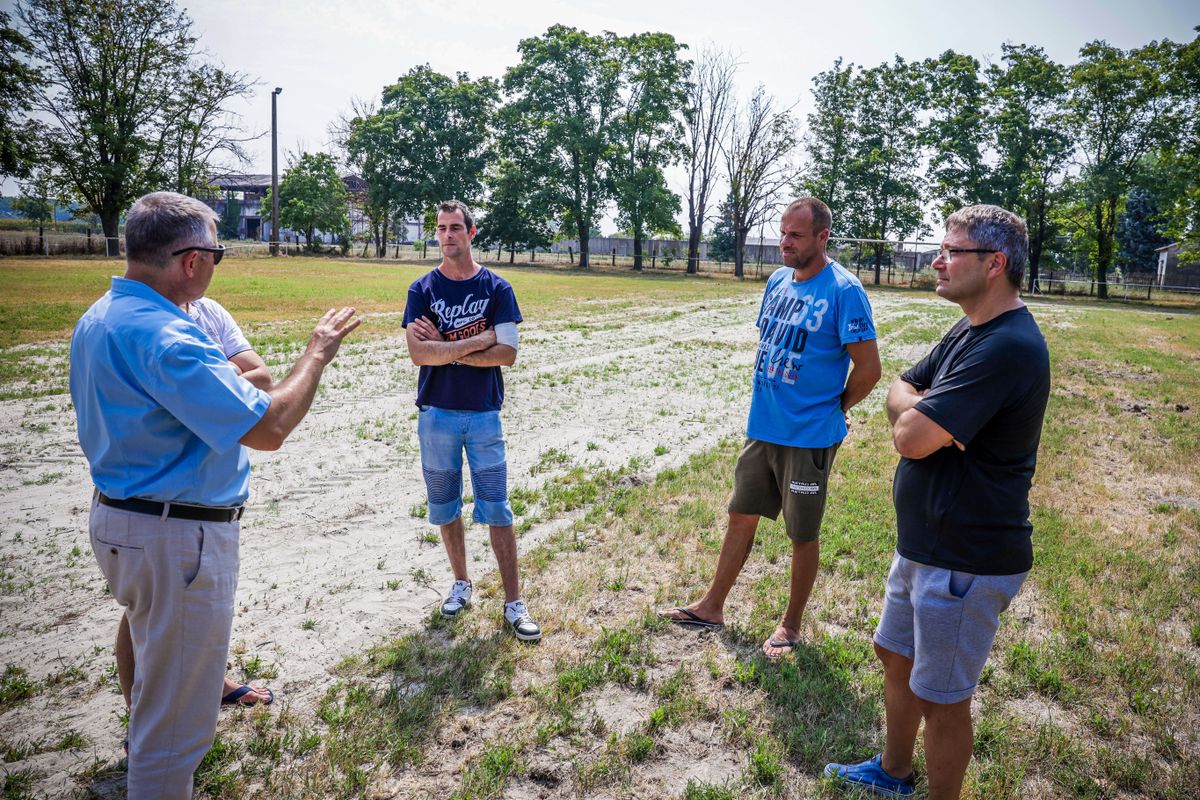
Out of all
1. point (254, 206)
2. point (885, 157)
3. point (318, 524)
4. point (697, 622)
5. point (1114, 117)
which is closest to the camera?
point (697, 622)

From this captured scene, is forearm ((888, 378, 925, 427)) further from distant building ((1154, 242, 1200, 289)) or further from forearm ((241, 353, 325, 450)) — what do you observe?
distant building ((1154, 242, 1200, 289))

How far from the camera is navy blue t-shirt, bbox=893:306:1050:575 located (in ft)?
7.30

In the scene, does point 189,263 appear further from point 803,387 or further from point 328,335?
point 803,387

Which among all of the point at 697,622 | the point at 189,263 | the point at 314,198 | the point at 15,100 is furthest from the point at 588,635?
the point at 314,198

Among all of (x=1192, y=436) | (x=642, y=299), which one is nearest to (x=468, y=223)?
(x=1192, y=436)

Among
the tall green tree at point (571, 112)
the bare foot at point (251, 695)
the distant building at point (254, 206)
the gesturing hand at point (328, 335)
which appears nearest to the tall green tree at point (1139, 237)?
the tall green tree at point (571, 112)

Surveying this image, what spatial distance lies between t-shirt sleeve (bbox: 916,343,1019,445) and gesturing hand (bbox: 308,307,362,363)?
6.90ft

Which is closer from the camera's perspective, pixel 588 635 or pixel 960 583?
pixel 960 583

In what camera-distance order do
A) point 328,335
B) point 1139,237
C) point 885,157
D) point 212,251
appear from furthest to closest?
1. point 1139,237
2. point 885,157
3. point 328,335
4. point 212,251

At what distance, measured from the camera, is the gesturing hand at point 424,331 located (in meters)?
4.00

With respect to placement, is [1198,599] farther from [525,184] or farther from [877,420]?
Answer: [525,184]

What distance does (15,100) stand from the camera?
3334 centimetres

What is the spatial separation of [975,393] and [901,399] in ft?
1.19

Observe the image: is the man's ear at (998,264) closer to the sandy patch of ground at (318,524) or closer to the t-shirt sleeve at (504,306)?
the sandy patch of ground at (318,524)
